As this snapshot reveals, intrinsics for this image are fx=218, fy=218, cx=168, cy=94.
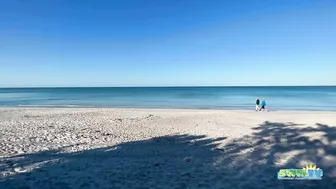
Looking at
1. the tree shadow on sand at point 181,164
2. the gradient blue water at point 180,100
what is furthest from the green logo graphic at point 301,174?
the gradient blue water at point 180,100

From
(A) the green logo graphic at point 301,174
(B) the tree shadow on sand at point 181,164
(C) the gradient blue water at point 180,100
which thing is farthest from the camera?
(C) the gradient blue water at point 180,100

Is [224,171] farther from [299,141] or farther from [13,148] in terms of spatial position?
[13,148]

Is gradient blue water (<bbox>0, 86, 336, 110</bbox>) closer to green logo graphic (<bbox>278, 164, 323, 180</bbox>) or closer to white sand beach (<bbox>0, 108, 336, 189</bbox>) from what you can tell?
white sand beach (<bbox>0, 108, 336, 189</bbox>)

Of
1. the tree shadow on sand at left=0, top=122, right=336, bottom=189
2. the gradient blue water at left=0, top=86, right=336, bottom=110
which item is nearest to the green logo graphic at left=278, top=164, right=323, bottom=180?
the tree shadow on sand at left=0, top=122, right=336, bottom=189

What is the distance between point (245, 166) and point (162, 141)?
170 inches

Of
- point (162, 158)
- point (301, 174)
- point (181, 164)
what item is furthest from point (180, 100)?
point (301, 174)

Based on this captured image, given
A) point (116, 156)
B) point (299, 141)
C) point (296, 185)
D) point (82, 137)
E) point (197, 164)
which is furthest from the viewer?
point (82, 137)

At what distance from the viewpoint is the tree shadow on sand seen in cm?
562

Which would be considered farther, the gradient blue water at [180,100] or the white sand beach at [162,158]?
the gradient blue water at [180,100]

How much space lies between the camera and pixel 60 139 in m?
10.3

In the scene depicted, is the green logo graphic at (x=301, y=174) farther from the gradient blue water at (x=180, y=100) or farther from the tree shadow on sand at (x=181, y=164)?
the gradient blue water at (x=180, y=100)

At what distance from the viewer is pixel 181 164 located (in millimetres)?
7039

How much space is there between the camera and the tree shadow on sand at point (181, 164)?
5.62m

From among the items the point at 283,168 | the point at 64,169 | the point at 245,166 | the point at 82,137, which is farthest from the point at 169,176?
the point at 82,137
